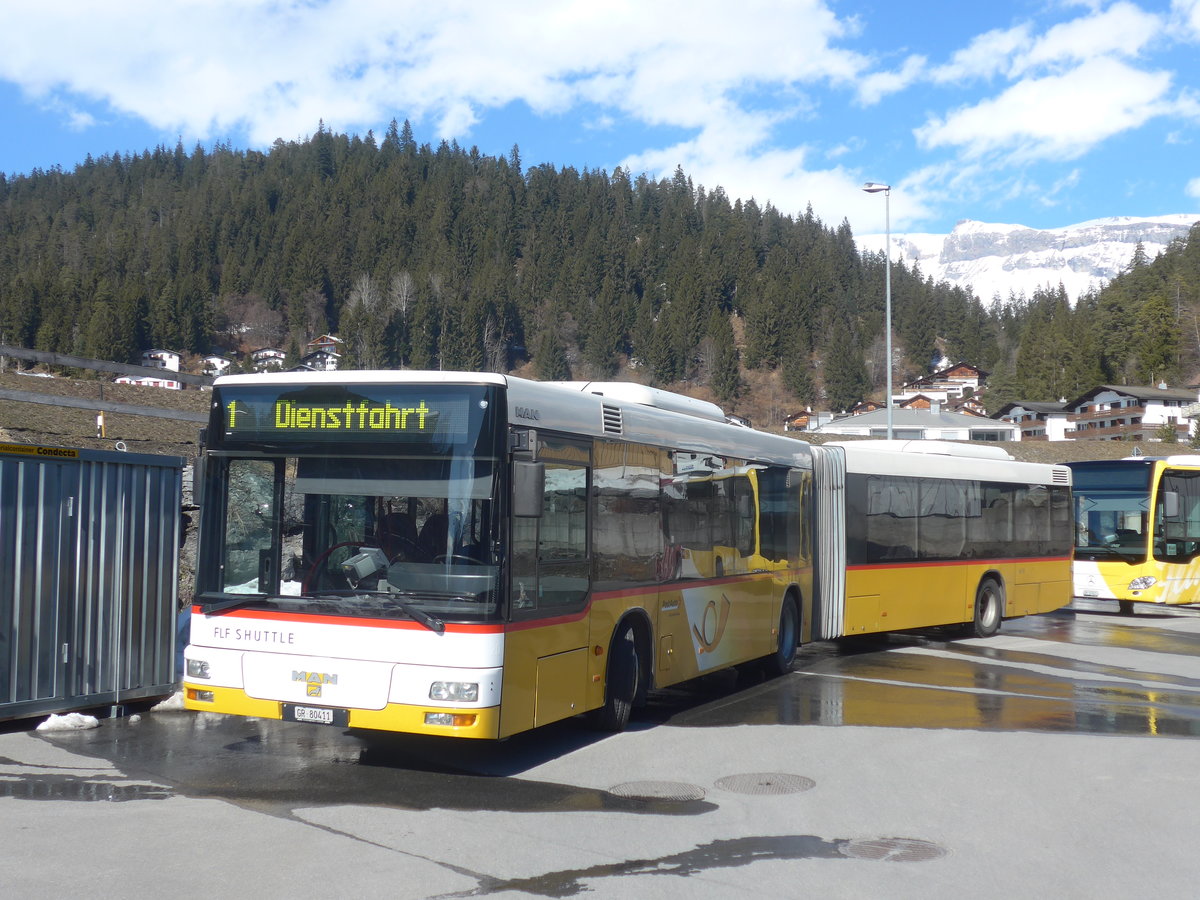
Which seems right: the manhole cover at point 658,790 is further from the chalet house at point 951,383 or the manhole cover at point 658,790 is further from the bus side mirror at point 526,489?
the chalet house at point 951,383

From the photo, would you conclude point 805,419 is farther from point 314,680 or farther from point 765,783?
point 314,680

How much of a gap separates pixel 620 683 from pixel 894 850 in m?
3.58

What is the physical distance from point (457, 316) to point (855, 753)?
113 meters

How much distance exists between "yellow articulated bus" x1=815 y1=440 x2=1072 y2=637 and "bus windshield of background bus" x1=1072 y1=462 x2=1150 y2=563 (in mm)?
2814

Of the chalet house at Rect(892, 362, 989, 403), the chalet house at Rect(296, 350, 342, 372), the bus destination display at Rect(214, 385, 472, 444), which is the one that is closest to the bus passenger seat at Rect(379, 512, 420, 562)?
the bus destination display at Rect(214, 385, 472, 444)

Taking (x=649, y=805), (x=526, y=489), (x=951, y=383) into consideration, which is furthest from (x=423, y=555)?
(x=951, y=383)

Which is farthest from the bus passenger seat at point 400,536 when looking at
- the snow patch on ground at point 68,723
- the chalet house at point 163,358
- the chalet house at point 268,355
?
the chalet house at point 163,358

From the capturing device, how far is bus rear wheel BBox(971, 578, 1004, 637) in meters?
18.1

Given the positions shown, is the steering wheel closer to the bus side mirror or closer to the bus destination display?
the bus destination display

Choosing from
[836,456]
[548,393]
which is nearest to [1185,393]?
[836,456]

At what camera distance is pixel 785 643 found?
13672 mm

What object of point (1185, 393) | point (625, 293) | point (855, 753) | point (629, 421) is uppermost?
point (625, 293)

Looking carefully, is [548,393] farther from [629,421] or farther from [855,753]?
[855,753]

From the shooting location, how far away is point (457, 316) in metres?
120
